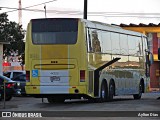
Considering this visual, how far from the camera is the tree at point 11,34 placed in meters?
51.4

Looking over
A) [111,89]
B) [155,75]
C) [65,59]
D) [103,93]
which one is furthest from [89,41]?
[155,75]

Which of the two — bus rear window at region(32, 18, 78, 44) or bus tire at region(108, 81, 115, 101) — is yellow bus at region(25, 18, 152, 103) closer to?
bus rear window at region(32, 18, 78, 44)

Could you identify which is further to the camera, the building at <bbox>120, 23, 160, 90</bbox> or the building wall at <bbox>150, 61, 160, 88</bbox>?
the building wall at <bbox>150, 61, 160, 88</bbox>

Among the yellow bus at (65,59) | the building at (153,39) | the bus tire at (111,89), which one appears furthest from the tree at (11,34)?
the yellow bus at (65,59)

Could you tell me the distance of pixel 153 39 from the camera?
51812mm

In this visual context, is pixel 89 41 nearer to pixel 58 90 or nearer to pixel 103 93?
pixel 58 90

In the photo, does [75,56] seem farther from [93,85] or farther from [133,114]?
[133,114]

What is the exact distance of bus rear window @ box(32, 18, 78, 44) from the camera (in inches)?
877

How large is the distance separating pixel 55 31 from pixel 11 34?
30.4 metres

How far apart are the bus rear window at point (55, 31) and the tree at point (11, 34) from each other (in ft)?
93.7

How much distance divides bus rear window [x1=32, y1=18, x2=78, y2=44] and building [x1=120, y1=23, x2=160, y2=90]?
87.8 ft

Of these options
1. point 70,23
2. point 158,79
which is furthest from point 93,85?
point 158,79

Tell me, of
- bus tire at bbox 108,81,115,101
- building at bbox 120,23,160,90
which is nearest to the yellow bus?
bus tire at bbox 108,81,115,101

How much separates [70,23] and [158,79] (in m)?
31.7
